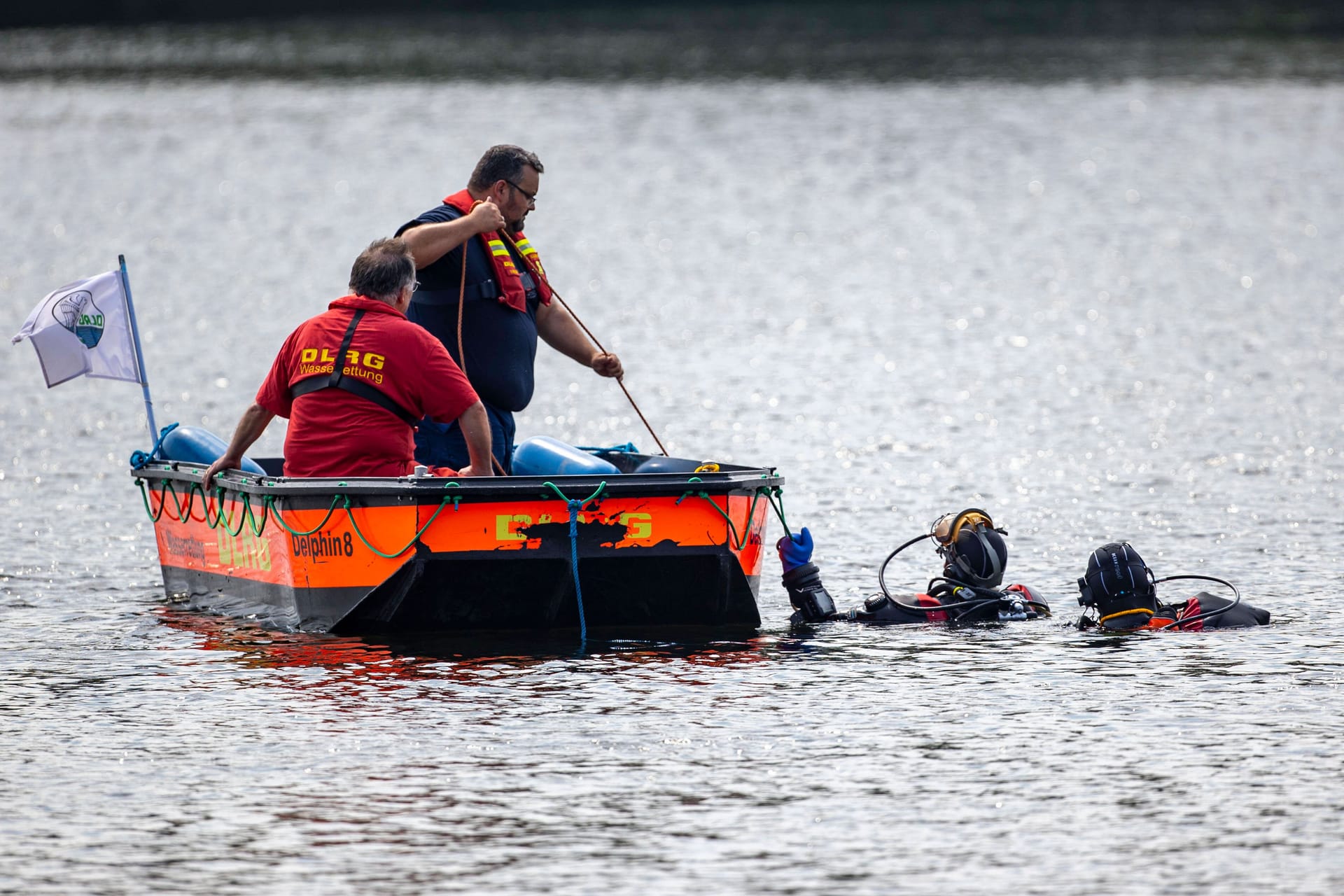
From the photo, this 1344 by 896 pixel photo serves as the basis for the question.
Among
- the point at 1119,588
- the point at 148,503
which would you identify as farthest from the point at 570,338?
the point at 1119,588

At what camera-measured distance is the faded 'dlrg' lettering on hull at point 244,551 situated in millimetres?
10055

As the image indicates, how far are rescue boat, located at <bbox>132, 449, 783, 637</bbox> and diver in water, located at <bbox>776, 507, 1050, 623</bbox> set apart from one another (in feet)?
0.82

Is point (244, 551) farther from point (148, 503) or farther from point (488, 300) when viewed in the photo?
point (488, 300)

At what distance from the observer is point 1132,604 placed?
998cm

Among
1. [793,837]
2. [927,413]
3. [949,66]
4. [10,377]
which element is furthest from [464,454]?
[949,66]

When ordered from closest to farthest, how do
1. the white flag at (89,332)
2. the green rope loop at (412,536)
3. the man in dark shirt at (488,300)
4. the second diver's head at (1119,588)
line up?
the green rope loop at (412,536) → the second diver's head at (1119,588) → the man in dark shirt at (488,300) → the white flag at (89,332)

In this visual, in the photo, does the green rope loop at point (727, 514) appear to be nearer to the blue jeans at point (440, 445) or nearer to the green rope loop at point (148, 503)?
the blue jeans at point (440, 445)

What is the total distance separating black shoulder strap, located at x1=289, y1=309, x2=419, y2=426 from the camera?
9.46m

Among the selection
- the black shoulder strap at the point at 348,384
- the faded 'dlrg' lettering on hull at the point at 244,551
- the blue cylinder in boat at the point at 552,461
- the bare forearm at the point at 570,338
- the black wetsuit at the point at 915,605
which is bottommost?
the black wetsuit at the point at 915,605

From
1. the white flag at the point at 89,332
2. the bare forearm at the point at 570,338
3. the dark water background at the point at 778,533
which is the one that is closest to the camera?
the dark water background at the point at 778,533

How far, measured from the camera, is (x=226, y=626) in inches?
411

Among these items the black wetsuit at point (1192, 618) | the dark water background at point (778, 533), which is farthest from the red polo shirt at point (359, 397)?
the black wetsuit at point (1192, 618)

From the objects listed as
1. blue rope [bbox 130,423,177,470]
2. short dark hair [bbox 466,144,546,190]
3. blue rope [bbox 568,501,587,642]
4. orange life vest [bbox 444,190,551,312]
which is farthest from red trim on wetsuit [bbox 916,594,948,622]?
blue rope [bbox 130,423,177,470]

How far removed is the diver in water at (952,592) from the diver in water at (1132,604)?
15.8 inches
